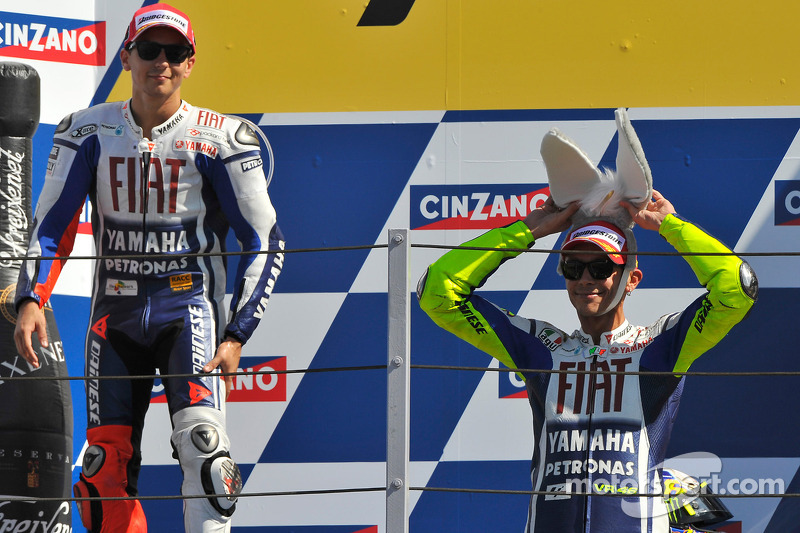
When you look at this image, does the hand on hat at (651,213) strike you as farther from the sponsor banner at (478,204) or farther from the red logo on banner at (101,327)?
the red logo on banner at (101,327)

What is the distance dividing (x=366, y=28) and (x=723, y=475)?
131 centimetres

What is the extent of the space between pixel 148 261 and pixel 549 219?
748mm

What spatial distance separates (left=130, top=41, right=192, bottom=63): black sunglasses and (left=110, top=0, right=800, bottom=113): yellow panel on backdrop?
0.51m

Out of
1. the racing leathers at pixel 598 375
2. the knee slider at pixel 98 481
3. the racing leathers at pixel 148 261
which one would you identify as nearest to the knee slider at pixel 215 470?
the racing leathers at pixel 148 261

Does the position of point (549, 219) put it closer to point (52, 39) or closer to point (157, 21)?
point (157, 21)

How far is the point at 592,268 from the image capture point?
1.90 m

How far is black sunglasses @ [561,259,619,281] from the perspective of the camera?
190cm

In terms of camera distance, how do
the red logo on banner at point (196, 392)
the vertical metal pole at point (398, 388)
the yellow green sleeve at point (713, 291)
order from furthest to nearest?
1. the red logo on banner at point (196, 392)
2. the yellow green sleeve at point (713, 291)
3. the vertical metal pole at point (398, 388)

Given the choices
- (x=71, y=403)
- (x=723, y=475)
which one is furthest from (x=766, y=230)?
(x=71, y=403)

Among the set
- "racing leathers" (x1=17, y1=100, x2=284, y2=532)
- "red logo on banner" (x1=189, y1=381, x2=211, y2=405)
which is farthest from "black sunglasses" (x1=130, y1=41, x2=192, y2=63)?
"red logo on banner" (x1=189, y1=381, x2=211, y2=405)

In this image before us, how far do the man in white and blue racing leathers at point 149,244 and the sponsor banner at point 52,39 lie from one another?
526 millimetres

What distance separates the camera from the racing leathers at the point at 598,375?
6.00ft

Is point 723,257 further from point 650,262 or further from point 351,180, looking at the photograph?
point 351,180

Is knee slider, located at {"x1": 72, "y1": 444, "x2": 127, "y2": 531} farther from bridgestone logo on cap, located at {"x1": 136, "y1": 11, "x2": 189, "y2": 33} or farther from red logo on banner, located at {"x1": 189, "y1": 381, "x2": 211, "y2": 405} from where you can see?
bridgestone logo on cap, located at {"x1": 136, "y1": 11, "x2": 189, "y2": 33}
